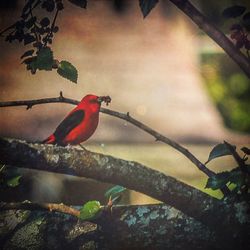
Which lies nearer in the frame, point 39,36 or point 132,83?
point 39,36

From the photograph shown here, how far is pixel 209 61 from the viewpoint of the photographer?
183 centimetres

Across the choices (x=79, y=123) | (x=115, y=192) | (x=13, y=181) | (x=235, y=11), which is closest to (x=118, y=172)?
(x=115, y=192)

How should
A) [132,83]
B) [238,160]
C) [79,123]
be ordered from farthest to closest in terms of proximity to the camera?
1. [132,83]
2. [79,123]
3. [238,160]

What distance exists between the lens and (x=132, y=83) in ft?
6.15

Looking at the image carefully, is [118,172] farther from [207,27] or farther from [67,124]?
[207,27]

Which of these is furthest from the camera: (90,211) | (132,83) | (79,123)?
(132,83)

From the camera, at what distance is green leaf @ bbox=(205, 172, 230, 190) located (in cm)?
150

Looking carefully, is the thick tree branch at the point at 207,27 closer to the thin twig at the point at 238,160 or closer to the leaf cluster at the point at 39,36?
the thin twig at the point at 238,160

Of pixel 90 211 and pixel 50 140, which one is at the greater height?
pixel 50 140

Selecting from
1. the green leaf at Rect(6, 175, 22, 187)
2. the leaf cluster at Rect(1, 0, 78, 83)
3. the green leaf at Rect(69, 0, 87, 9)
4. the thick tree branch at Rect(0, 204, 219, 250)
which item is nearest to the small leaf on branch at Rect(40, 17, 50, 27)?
the leaf cluster at Rect(1, 0, 78, 83)

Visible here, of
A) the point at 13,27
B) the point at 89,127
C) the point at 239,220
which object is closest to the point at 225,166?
the point at 239,220

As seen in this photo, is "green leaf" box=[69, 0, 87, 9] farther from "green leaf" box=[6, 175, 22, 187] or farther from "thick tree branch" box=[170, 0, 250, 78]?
"green leaf" box=[6, 175, 22, 187]

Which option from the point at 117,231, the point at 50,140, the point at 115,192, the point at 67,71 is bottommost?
the point at 117,231

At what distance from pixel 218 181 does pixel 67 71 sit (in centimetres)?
57
